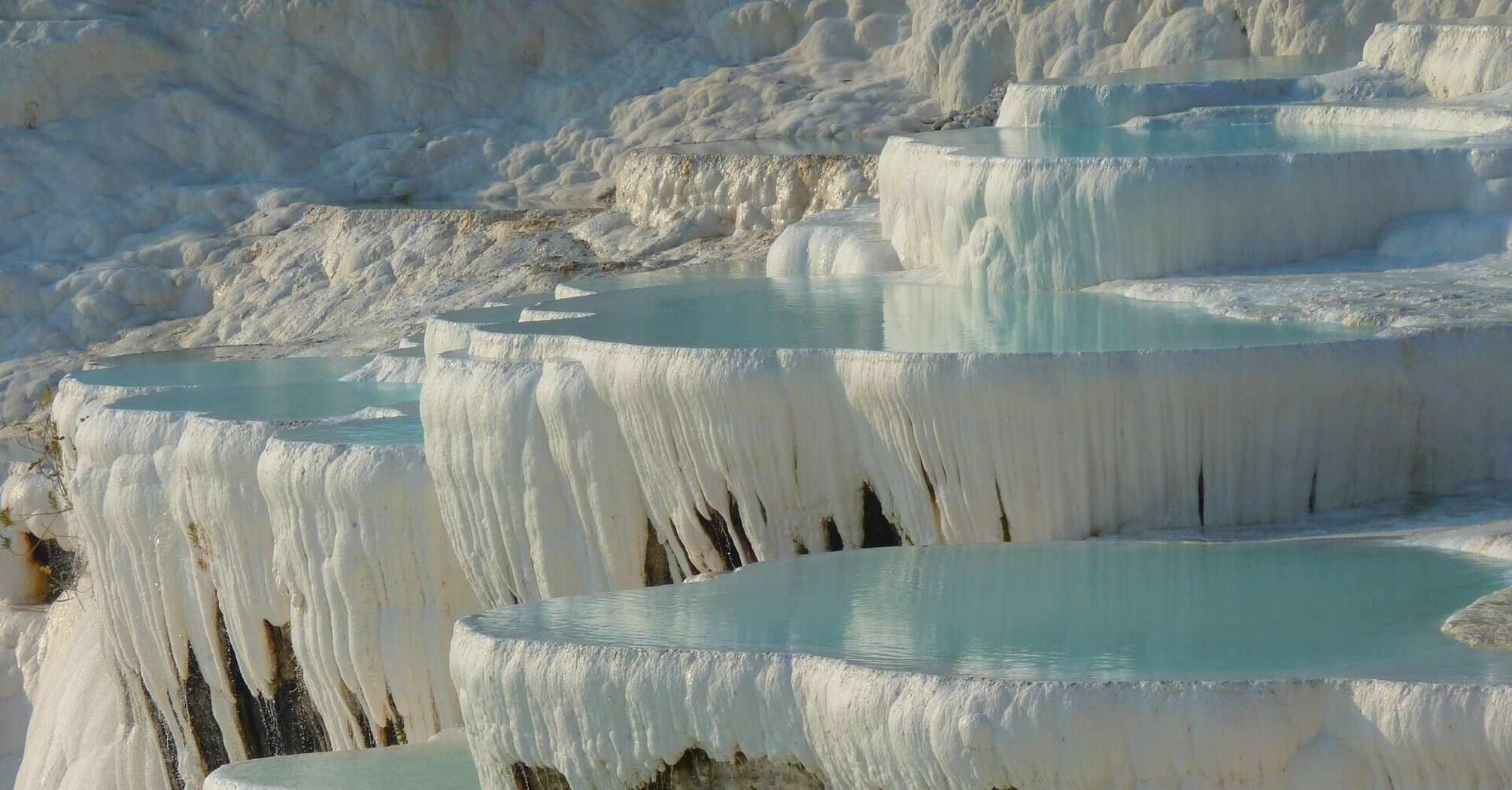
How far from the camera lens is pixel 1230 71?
13383 mm

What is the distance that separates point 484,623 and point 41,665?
6.53 m

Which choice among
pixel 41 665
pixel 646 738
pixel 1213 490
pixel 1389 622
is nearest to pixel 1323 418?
pixel 1213 490

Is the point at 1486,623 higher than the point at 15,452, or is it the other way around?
the point at 1486,623

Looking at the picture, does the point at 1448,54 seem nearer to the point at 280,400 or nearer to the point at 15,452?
the point at 280,400

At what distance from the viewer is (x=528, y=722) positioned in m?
5.91

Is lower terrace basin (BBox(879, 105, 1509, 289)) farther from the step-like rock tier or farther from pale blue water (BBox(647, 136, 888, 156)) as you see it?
pale blue water (BBox(647, 136, 888, 156))

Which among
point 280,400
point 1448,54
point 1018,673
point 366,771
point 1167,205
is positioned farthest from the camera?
point 1448,54

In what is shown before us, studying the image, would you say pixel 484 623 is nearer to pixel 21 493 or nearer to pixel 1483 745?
pixel 1483 745

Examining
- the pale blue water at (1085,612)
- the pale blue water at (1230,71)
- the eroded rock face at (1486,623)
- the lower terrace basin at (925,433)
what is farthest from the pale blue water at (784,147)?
the eroded rock face at (1486,623)

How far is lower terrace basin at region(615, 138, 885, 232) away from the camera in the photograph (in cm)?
1421

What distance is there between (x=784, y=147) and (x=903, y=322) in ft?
26.4

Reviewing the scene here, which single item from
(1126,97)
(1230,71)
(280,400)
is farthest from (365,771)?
(1230,71)

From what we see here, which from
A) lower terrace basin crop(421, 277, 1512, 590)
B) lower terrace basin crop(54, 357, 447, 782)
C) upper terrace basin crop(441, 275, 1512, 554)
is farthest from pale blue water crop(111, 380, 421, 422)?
upper terrace basin crop(441, 275, 1512, 554)

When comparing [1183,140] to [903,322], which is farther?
[1183,140]
